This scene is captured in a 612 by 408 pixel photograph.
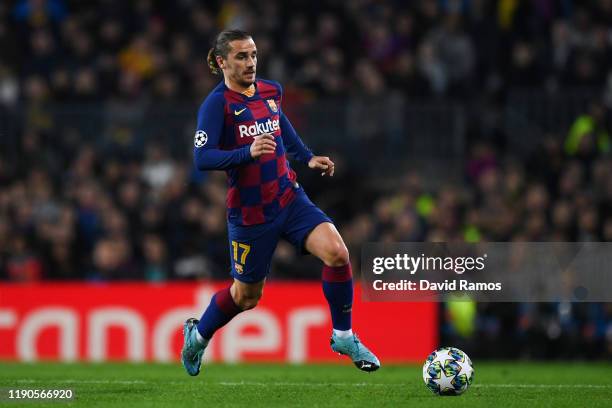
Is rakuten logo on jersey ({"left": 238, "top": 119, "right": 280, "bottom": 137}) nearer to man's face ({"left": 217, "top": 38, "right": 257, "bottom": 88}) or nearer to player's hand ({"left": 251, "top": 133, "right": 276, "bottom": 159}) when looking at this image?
man's face ({"left": 217, "top": 38, "right": 257, "bottom": 88})

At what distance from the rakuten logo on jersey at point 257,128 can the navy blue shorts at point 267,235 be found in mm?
475

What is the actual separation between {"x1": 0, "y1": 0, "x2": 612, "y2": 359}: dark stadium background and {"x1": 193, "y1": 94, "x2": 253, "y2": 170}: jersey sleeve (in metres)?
6.44

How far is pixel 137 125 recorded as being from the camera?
17.2 m

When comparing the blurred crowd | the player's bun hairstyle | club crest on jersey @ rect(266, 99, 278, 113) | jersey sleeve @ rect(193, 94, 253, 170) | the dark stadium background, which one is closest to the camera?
jersey sleeve @ rect(193, 94, 253, 170)

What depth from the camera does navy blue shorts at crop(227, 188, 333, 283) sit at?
8602 millimetres

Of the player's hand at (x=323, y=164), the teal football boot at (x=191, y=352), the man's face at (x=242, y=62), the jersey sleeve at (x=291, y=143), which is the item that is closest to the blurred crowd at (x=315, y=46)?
the jersey sleeve at (x=291, y=143)

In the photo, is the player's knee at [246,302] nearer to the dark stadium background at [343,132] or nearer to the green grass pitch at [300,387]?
the green grass pitch at [300,387]

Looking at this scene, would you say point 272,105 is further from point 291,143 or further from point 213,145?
point 213,145

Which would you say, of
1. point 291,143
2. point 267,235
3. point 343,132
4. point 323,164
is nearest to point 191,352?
point 267,235

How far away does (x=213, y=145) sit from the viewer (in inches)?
329

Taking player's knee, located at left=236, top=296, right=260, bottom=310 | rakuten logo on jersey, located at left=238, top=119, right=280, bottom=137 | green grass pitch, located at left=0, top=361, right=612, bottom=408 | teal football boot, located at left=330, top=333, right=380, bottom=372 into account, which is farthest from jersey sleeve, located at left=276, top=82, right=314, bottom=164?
green grass pitch, located at left=0, top=361, right=612, bottom=408

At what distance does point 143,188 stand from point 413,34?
4358 mm

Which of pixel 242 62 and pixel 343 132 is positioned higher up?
pixel 242 62

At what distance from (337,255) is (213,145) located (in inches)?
42.8
